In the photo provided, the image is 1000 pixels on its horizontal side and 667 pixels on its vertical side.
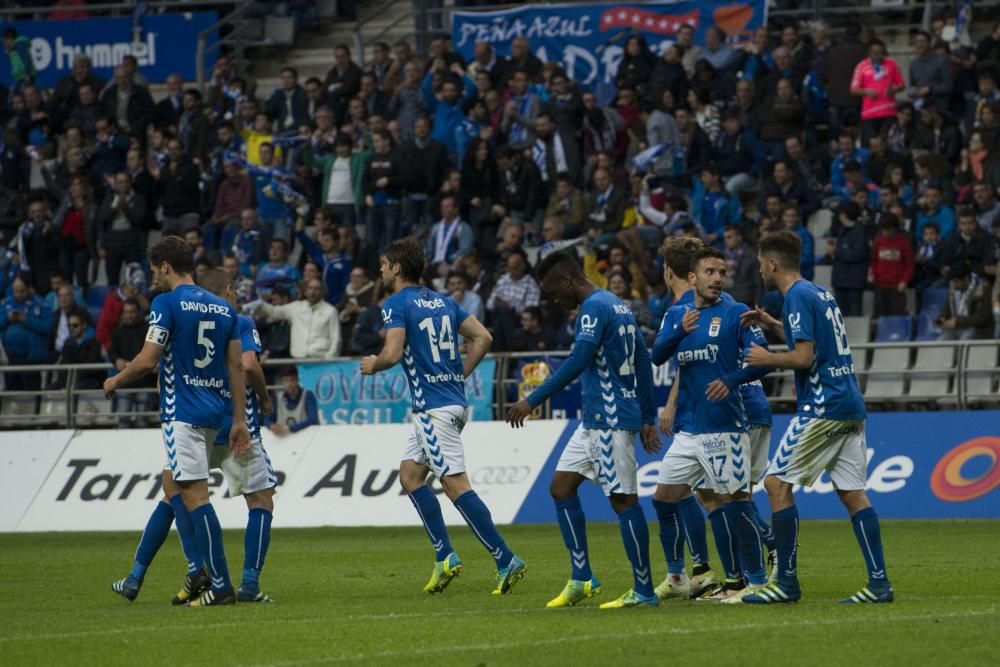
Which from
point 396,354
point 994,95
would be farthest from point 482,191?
point 396,354

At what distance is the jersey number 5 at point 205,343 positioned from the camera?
12.0 metres

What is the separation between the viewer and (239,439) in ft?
39.4

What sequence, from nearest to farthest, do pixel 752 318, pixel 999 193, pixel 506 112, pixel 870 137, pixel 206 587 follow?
pixel 752 318
pixel 206 587
pixel 999 193
pixel 870 137
pixel 506 112

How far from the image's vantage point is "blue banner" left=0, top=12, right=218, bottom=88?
33250mm

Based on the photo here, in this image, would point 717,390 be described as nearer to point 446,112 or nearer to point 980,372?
point 980,372

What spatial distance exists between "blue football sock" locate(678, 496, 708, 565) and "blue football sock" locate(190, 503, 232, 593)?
10.4 feet

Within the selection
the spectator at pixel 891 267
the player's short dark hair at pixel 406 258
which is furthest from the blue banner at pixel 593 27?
the player's short dark hair at pixel 406 258

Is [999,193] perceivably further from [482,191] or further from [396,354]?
[396,354]

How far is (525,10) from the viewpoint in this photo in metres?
29.8

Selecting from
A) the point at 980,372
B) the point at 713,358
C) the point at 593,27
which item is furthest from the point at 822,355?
the point at 593,27

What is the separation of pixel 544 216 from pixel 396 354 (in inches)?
585

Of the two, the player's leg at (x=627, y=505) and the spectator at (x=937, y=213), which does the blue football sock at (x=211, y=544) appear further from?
the spectator at (x=937, y=213)

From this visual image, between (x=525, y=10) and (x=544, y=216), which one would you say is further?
(x=525, y=10)

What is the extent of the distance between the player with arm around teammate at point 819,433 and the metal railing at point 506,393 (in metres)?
9.60
